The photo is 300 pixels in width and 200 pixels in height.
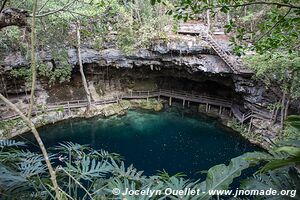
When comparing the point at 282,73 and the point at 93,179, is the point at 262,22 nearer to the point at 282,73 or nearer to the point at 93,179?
the point at 93,179

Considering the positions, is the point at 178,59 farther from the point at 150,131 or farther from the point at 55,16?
the point at 55,16

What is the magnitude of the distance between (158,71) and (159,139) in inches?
193

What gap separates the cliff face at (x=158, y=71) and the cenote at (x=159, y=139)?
2.18 metres

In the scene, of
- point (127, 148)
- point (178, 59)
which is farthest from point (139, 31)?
point (127, 148)

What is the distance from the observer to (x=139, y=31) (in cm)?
1362

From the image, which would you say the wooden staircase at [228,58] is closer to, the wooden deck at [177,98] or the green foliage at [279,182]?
the wooden deck at [177,98]

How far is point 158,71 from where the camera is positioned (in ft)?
50.0

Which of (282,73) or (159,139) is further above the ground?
(282,73)

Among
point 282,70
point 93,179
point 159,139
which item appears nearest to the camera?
point 93,179

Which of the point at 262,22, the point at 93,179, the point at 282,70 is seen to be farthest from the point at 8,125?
the point at 282,70

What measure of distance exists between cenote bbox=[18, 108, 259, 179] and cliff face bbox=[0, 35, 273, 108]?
2178mm

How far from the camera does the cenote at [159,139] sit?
1008cm

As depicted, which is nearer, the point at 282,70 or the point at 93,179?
the point at 93,179

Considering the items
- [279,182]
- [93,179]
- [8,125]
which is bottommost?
[8,125]
